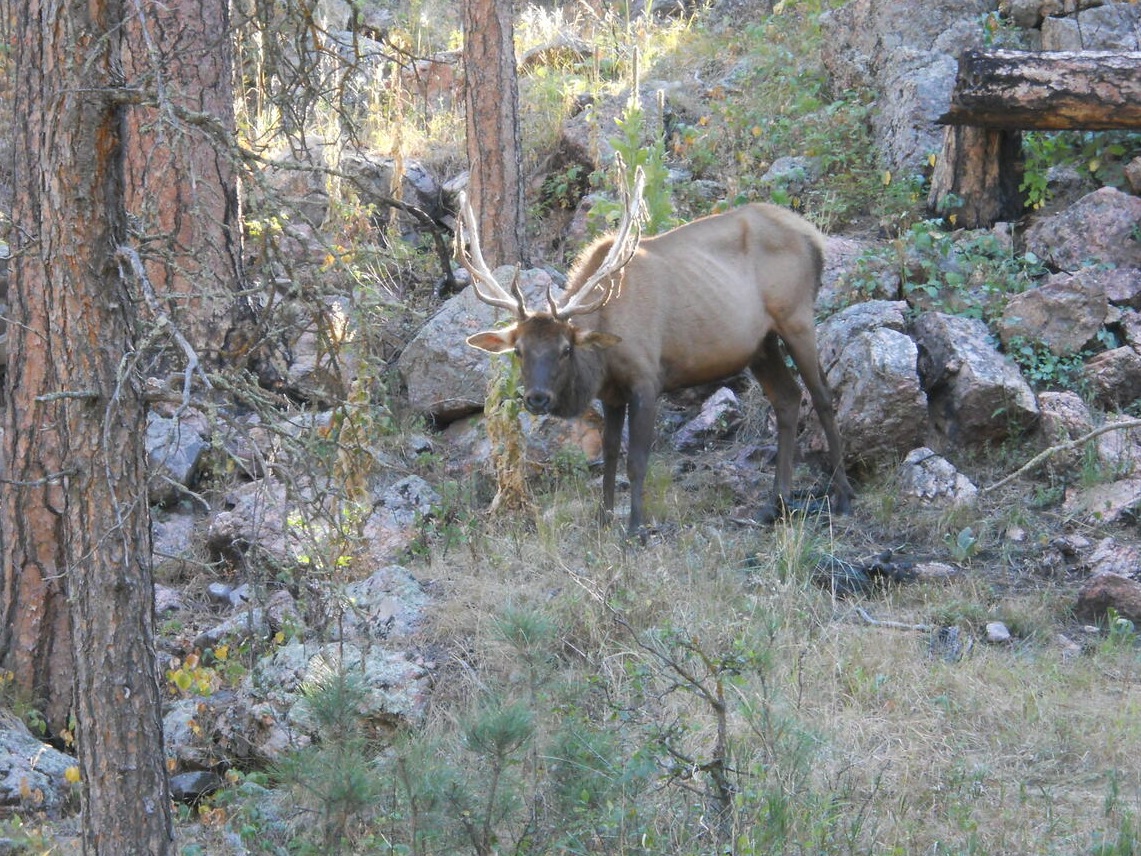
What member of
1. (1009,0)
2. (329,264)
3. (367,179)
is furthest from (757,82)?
(329,264)

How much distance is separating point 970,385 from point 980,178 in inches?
102

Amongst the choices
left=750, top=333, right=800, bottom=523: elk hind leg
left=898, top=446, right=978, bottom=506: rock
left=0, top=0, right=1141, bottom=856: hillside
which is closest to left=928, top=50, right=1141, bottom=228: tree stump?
left=0, top=0, right=1141, bottom=856: hillside

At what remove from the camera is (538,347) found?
7934 mm

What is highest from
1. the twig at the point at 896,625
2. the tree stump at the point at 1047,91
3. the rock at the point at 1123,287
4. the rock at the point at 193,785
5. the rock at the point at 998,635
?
the tree stump at the point at 1047,91

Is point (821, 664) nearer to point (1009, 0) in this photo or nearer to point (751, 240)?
point (751, 240)

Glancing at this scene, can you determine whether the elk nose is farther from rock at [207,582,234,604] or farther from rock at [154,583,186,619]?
rock at [154,583,186,619]

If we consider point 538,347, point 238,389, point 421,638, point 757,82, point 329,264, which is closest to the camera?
point 238,389

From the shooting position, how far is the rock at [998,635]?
6.67m

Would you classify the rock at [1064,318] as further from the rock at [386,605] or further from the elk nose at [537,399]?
the rock at [386,605]

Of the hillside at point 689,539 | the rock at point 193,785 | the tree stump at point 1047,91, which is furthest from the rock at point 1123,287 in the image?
the rock at point 193,785

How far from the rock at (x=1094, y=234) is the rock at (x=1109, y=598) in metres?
3.63

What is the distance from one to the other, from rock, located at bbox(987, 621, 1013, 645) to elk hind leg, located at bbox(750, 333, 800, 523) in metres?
2.32

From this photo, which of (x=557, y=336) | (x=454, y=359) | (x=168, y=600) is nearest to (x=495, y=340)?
(x=557, y=336)

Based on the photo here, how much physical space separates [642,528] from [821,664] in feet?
7.67
